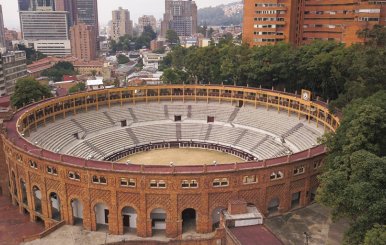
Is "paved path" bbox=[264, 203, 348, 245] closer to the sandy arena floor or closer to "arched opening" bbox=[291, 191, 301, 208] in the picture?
"arched opening" bbox=[291, 191, 301, 208]

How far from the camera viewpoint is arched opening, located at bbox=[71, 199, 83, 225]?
3906 centimetres

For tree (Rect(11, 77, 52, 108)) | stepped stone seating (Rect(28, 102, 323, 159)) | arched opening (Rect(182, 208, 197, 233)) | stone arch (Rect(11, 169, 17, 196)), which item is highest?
tree (Rect(11, 77, 52, 108))

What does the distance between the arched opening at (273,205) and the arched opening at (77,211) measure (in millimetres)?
19192

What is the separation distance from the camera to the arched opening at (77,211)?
39.1 metres

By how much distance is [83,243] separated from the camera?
117 feet

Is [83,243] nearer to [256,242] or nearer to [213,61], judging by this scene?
[256,242]

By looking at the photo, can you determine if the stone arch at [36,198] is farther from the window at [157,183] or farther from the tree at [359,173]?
the tree at [359,173]

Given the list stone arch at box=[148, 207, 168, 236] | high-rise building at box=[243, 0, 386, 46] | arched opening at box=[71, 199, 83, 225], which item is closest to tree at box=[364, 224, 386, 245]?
stone arch at box=[148, 207, 168, 236]

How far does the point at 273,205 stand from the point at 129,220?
48.6 ft

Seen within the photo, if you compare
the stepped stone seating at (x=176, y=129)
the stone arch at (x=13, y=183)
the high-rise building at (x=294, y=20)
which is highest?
the high-rise building at (x=294, y=20)

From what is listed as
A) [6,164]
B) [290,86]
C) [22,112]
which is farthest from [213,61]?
[6,164]

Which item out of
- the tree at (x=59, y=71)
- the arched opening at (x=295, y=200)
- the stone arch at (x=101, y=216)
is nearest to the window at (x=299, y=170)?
the arched opening at (x=295, y=200)

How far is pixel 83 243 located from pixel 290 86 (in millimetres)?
51583

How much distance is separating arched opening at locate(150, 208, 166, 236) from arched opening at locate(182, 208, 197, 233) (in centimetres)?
204
